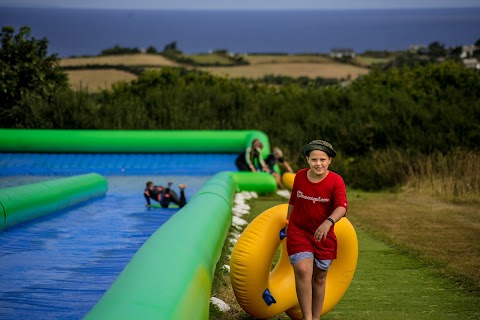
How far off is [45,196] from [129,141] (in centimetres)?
549

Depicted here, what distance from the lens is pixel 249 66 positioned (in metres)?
42.8

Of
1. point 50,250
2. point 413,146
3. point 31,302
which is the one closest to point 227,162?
point 413,146

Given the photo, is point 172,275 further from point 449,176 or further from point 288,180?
point 449,176

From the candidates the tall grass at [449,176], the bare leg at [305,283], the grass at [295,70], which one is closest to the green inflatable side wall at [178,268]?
the bare leg at [305,283]

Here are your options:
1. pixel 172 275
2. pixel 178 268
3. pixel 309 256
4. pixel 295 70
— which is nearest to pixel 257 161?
pixel 309 256

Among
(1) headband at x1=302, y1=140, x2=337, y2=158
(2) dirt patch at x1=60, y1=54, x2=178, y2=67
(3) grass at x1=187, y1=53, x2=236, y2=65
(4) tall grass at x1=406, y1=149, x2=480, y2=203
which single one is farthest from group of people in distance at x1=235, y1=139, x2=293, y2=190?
(3) grass at x1=187, y1=53, x2=236, y2=65

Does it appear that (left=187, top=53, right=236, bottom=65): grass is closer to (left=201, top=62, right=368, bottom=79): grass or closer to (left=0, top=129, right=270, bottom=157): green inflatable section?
(left=201, top=62, right=368, bottom=79): grass

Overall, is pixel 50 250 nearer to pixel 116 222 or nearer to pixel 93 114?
pixel 116 222

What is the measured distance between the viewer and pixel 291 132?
15.8 metres

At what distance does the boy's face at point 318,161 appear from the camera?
183 inches

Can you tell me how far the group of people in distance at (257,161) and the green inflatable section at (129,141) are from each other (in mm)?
1048

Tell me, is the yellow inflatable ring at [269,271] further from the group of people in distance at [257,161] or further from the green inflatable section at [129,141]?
the green inflatable section at [129,141]

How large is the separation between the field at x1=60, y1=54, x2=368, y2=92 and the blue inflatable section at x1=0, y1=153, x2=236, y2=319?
13310 millimetres

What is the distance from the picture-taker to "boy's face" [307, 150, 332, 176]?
4.66 metres
